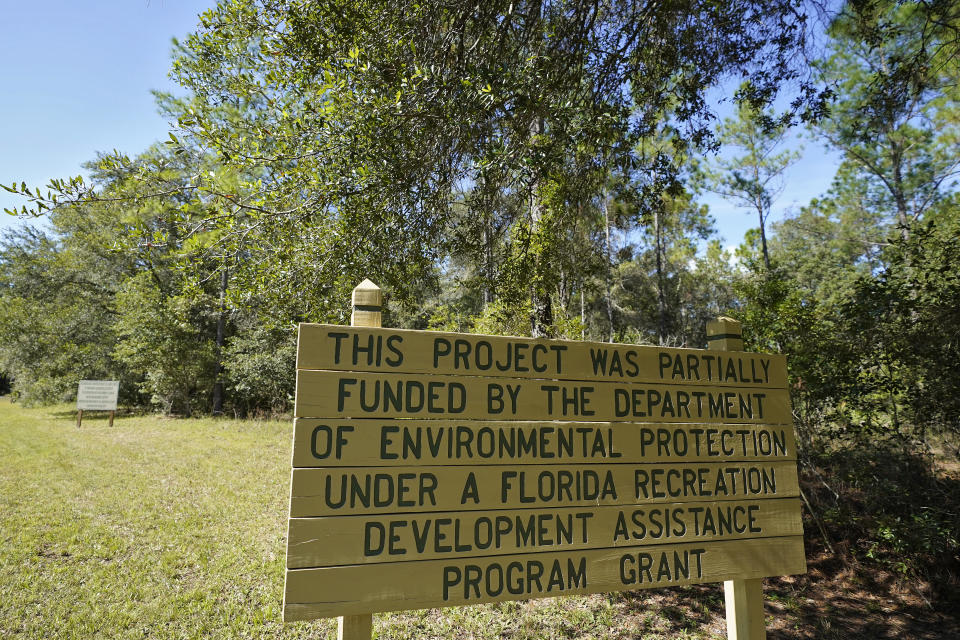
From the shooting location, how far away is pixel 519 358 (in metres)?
2.22

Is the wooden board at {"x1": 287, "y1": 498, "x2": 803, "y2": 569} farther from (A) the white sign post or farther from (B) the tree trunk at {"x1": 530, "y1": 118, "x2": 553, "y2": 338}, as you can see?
(A) the white sign post

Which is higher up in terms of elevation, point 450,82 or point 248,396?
point 450,82

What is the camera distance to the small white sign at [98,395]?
51.1 feet

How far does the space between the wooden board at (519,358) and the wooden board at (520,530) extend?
1.94 ft

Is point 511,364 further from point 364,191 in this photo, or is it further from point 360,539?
point 364,191

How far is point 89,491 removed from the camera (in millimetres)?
7434

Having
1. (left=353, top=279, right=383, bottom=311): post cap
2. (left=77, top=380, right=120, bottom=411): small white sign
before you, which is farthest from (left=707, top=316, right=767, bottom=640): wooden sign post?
(left=77, top=380, right=120, bottom=411): small white sign

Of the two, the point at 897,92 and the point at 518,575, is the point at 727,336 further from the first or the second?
the point at 897,92

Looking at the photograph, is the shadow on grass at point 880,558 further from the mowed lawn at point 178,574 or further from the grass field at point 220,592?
the mowed lawn at point 178,574

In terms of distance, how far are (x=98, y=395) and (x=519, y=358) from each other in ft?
61.3

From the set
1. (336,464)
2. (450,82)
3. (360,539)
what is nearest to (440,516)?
(360,539)

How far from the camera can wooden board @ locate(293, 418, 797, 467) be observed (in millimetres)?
1901

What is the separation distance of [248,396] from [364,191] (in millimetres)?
17159

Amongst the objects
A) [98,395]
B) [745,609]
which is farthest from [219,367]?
[745,609]
